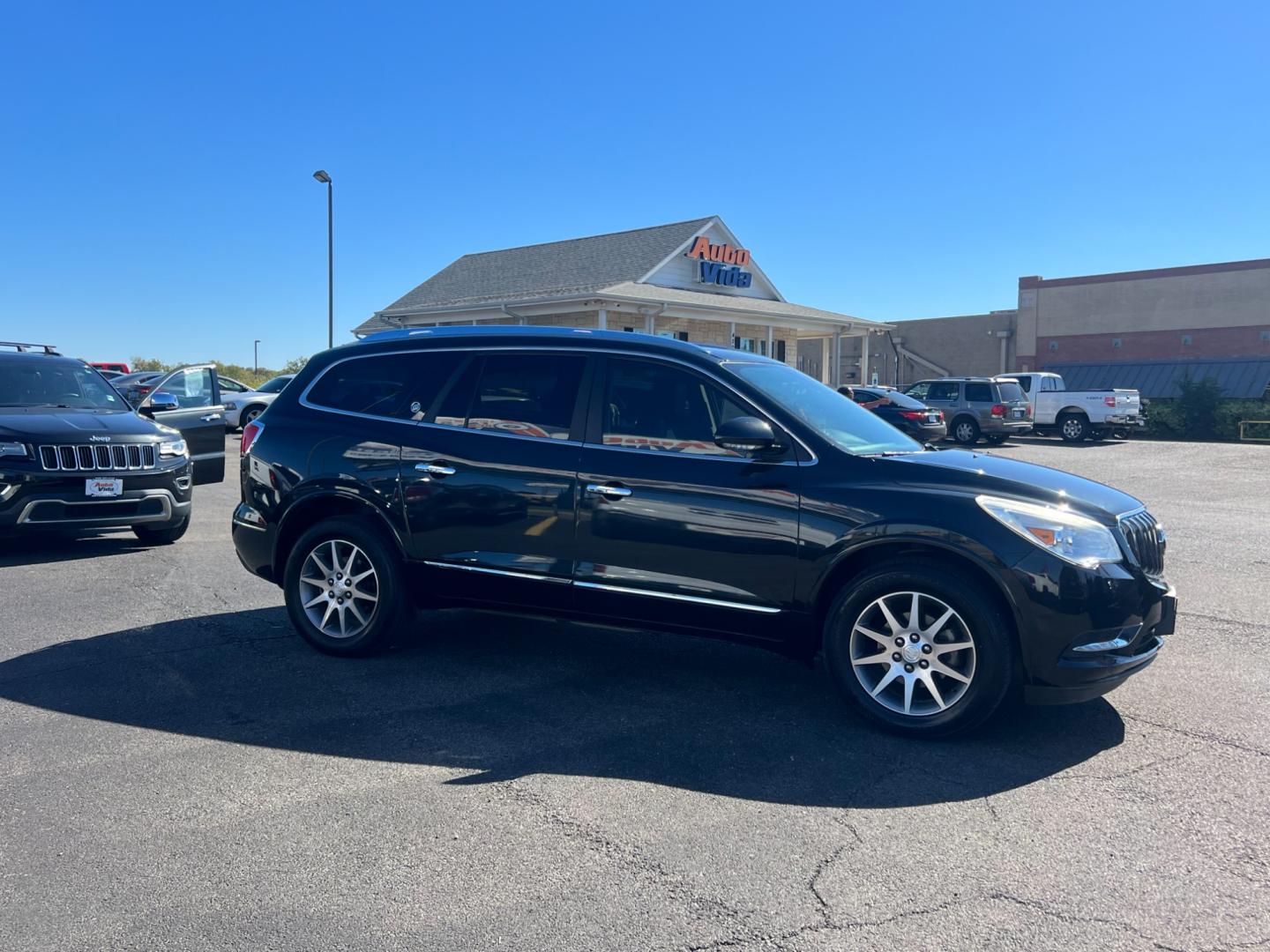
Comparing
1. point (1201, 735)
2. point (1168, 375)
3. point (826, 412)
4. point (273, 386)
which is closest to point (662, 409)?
point (826, 412)

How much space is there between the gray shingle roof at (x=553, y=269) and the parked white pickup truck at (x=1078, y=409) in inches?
400

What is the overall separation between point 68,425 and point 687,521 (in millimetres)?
6442

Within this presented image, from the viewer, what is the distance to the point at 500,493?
530 cm

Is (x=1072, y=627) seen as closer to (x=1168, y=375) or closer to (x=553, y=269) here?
(x=553, y=269)

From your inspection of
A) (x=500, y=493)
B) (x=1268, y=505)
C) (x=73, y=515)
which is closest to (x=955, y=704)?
(x=500, y=493)

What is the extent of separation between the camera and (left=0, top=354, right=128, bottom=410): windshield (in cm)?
923

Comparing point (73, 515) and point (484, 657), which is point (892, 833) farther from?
point (73, 515)

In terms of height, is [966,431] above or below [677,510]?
above

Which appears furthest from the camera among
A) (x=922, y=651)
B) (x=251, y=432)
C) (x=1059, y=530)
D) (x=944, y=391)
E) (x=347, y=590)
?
(x=944, y=391)

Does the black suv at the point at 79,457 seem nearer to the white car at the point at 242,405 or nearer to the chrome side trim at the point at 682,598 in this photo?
the chrome side trim at the point at 682,598

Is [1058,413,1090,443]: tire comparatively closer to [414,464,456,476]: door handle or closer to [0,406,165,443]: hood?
[0,406,165,443]: hood

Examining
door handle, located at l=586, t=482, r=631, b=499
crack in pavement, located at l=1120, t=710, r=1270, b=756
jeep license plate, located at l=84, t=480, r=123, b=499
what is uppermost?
door handle, located at l=586, t=482, r=631, b=499

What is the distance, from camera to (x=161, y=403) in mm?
10641

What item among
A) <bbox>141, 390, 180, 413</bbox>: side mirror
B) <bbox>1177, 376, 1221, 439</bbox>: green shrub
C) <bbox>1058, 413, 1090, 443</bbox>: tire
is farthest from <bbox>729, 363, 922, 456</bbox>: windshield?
<bbox>1177, 376, 1221, 439</bbox>: green shrub
